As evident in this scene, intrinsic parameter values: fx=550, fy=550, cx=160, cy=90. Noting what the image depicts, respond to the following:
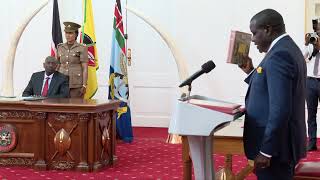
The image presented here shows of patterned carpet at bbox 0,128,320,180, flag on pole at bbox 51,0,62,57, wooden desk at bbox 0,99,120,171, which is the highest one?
flag on pole at bbox 51,0,62,57

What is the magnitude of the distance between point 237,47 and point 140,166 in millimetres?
3159

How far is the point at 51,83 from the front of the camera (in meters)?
6.81

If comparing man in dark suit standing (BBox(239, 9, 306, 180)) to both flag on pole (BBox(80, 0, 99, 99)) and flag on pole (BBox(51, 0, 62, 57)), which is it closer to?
flag on pole (BBox(80, 0, 99, 99))

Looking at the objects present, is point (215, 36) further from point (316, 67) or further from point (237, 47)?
point (237, 47)

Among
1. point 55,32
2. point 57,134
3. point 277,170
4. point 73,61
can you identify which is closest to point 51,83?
point 73,61

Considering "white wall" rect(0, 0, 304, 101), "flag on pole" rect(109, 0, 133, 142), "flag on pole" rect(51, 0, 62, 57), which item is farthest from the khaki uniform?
"white wall" rect(0, 0, 304, 101)

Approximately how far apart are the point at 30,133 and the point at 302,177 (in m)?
3.25

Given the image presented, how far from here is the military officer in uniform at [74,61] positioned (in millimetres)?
7402

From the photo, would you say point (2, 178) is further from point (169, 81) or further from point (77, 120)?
point (169, 81)

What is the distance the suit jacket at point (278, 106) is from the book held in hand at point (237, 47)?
1.46ft

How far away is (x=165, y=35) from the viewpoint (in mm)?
8352

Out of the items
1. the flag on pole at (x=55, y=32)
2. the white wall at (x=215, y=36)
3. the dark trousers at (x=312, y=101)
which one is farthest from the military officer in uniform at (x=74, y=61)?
the dark trousers at (x=312, y=101)

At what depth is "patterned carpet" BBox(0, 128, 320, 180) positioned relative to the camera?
223 inches

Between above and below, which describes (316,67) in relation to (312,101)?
above
